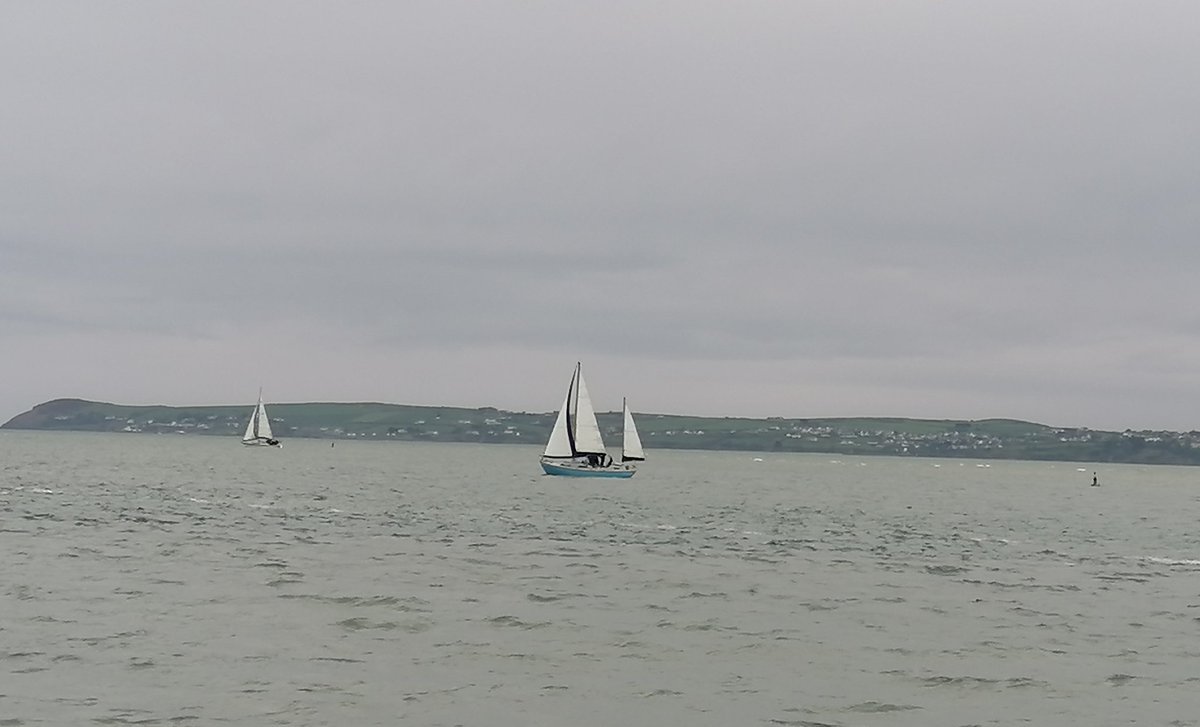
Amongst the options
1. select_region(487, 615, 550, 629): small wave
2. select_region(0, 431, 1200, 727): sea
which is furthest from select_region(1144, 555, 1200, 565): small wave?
select_region(487, 615, 550, 629): small wave

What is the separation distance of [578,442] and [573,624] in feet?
350

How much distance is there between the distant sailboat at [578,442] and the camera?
14100cm

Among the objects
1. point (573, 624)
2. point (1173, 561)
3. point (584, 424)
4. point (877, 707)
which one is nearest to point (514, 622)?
point (573, 624)

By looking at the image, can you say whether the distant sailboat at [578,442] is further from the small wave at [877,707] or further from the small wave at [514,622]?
the small wave at [877,707]

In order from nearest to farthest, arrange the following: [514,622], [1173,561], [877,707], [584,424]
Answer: [877,707] → [514,622] → [1173,561] → [584,424]

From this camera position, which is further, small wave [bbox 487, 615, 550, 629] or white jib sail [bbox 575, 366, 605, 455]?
white jib sail [bbox 575, 366, 605, 455]

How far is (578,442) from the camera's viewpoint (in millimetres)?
143375

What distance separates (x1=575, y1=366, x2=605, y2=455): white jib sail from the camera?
140875mm

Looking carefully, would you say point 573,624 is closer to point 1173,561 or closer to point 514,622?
point 514,622

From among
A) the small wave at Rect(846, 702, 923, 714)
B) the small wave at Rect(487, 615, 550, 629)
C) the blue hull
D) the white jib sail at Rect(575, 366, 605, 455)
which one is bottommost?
the small wave at Rect(846, 702, 923, 714)

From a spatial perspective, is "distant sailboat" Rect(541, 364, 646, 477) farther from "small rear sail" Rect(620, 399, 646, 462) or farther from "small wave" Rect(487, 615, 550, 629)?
"small wave" Rect(487, 615, 550, 629)

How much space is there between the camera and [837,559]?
193ft

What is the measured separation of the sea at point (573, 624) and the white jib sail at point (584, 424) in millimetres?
63318

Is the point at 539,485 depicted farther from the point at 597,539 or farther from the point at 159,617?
the point at 159,617
